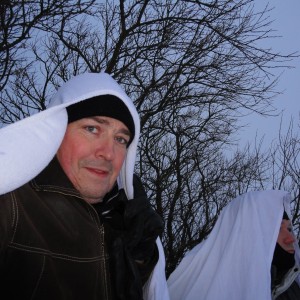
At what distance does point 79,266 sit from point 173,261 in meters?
9.61

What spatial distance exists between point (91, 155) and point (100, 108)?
27 cm

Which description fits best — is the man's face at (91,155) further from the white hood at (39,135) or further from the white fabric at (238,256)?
the white fabric at (238,256)

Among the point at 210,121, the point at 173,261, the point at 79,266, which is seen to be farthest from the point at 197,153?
the point at 79,266

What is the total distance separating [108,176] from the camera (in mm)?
2299

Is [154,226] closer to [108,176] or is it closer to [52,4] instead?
[108,176]

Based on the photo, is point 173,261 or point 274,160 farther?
point 274,160

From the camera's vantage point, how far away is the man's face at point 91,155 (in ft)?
7.25

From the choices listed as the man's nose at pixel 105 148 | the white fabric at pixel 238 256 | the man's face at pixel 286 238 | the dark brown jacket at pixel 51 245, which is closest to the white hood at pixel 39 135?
the dark brown jacket at pixel 51 245

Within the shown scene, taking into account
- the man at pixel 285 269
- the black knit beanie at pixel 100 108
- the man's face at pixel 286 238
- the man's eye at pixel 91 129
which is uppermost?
the black knit beanie at pixel 100 108

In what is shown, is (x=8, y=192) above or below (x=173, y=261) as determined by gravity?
above

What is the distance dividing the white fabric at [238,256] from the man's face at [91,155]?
74.0 inches

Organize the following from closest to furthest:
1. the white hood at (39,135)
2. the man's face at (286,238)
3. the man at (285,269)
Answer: the white hood at (39,135) < the man at (285,269) < the man's face at (286,238)

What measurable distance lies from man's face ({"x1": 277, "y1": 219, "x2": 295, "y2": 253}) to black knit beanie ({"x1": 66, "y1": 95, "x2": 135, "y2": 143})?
7.97ft

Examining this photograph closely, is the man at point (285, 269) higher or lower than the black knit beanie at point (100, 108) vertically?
lower
